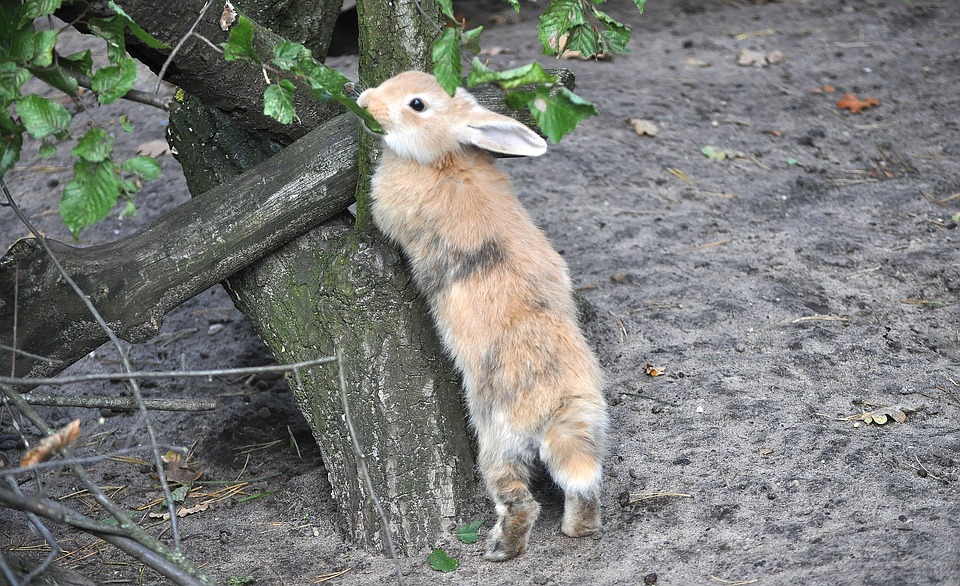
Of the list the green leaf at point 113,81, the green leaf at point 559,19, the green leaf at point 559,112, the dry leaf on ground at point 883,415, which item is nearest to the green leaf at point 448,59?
the green leaf at point 559,112

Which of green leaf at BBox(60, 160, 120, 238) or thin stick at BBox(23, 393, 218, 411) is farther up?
green leaf at BBox(60, 160, 120, 238)

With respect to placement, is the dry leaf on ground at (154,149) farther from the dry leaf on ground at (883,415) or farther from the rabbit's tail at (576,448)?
the dry leaf on ground at (883,415)

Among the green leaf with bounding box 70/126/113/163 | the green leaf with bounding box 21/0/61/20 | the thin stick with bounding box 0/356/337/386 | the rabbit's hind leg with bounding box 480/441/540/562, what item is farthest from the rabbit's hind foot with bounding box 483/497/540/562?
the green leaf with bounding box 21/0/61/20

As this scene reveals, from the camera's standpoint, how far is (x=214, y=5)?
3582 mm

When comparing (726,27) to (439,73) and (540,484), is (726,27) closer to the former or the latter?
→ (540,484)

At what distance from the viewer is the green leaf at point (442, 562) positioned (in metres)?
3.49

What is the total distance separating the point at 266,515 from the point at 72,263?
4.61 feet

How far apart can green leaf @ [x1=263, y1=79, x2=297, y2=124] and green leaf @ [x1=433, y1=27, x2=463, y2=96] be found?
0.58m

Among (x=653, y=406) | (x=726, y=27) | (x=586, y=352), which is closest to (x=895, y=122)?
(x=726, y=27)

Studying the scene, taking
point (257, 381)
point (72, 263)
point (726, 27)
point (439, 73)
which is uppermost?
point (439, 73)

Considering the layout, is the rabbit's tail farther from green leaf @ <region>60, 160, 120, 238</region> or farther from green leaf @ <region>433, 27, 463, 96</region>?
green leaf @ <region>60, 160, 120, 238</region>

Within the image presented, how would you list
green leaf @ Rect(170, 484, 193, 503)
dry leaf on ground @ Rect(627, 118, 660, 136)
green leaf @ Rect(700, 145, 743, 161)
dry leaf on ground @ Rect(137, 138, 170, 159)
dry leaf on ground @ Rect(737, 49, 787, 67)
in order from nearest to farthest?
green leaf @ Rect(170, 484, 193, 503)
green leaf @ Rect(700, 145, 743, 161)
dry leaf on ground @ Rect(137, 138, 170, 159)
dry leaf on ground @ Rect(627, 118, 660, 136)
dry leaf on ground @ Rect(737, 49, 787, 67)

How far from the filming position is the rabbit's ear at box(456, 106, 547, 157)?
3.49 metres

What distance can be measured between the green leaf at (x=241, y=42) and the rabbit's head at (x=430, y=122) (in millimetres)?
856
